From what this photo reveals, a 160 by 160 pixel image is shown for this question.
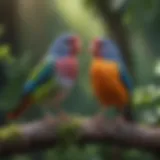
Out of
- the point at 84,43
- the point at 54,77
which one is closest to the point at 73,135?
the point at 54,77

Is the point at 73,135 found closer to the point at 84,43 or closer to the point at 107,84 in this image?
the point at 107,84

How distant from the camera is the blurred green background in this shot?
1188mm

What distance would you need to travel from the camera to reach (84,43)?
1446 millimetres

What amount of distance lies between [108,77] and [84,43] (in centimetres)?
44

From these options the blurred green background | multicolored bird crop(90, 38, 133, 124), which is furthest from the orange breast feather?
the blurred green background

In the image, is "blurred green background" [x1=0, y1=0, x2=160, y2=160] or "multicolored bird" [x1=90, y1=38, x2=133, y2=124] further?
"blurred green background" [x1=0, y1=0, x2=160, y2=160]

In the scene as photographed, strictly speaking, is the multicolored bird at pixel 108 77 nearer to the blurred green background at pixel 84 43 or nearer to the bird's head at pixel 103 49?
the bird's head at pixel 103 49

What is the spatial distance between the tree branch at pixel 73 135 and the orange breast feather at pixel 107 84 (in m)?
0.05

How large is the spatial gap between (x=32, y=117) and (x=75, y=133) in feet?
1.07

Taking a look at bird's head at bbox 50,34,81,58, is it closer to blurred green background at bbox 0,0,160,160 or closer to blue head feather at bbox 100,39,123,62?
blue head feather at bbox 100,39,123,62

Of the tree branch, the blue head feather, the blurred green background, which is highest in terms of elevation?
the blurred green background

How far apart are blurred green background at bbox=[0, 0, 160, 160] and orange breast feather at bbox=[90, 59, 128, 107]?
13cm

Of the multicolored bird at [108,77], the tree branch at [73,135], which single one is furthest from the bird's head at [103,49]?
the tree branch at [73,135]

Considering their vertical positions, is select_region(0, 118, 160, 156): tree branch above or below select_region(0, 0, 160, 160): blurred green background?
below
